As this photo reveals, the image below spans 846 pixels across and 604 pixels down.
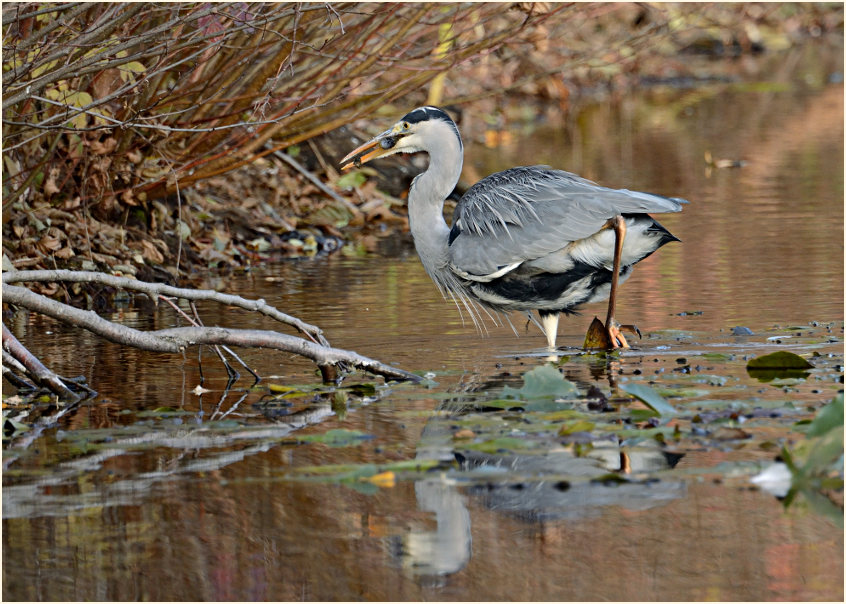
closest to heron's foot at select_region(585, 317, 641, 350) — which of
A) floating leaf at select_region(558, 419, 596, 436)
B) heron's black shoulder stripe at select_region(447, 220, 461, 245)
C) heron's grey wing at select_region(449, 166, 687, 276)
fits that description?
heron's grey wing at select_region(449, 166, 687, 276)

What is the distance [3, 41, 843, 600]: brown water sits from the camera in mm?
4453

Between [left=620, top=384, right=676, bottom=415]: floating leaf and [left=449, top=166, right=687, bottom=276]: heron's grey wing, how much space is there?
6.42ft

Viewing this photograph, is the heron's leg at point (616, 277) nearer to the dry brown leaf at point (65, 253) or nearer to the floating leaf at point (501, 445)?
the floating leaf at point (501, 445)

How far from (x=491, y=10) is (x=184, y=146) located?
278 centimetres

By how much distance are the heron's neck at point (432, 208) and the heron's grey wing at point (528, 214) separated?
110 mm

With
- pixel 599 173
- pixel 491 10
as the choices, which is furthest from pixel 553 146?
pixel 491 10

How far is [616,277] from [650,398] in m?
2.00

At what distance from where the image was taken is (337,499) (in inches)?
206

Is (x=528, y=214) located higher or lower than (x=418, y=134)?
lower

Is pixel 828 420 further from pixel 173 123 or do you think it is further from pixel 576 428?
pixel 173 123

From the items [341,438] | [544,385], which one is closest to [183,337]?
[341,438]

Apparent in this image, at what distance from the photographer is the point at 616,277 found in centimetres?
791

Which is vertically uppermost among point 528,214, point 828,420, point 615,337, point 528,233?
point 528,214

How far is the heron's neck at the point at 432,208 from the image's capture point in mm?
8539
